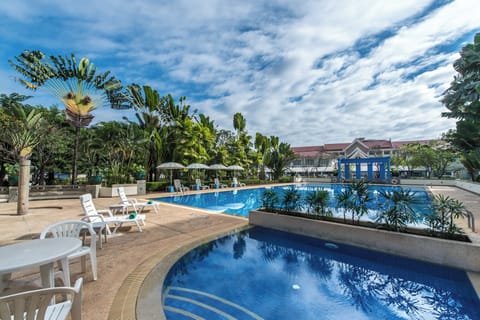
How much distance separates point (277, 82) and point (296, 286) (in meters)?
12.6

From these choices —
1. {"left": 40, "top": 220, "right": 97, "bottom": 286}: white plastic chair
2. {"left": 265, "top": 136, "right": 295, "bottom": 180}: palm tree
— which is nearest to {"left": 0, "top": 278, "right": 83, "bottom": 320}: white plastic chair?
{"left": 40, "top": 220, "right": 97, "bottom": 286}: white plastic chair

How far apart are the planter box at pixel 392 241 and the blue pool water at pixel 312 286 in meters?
0.16

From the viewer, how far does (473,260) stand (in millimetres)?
3633

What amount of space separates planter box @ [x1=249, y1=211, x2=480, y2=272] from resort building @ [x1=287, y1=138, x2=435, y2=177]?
102 ft

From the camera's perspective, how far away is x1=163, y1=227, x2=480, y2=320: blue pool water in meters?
2.77

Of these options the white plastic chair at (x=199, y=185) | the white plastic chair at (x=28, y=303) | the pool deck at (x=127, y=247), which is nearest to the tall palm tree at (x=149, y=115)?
the white plastic chair at (x=199, y=185)

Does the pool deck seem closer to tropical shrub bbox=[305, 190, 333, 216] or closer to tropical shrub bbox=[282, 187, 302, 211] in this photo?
tropical shrub bbox=[282, 187, 302, 211]

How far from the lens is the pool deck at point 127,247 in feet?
8.45

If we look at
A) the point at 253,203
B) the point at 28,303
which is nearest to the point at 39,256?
the point at 28,303

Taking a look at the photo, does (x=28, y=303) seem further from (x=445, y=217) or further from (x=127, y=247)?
(x=445, y=217)

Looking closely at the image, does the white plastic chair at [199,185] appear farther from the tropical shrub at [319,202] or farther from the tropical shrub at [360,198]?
the tropical shrub at [360,198]

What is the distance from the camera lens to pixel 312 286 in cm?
338

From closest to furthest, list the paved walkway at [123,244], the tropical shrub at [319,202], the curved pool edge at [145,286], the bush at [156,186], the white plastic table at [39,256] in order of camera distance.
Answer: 1. the white plastic table at [39,256]
2. the curved pool edge at [145,286]
3. the paved walkway at [123,244]
4. the tropical shrub at [319,202]
5. the bush at [156,186]

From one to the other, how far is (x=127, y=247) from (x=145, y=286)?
180 centimetres
